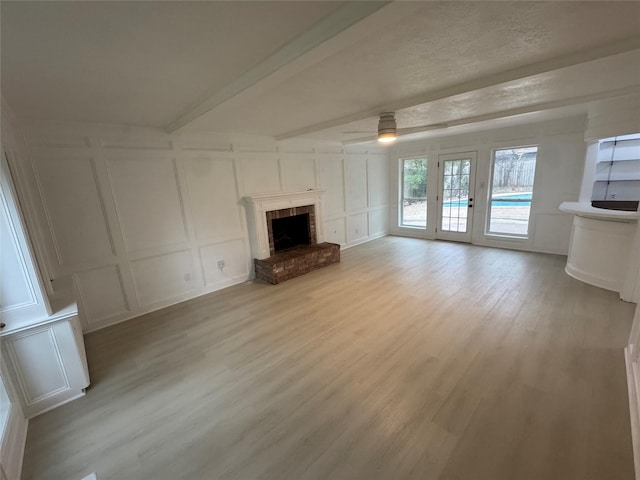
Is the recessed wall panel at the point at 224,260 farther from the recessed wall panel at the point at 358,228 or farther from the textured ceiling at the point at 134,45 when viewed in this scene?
the recessed wall panel at the point at 358,228

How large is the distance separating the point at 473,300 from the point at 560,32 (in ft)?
9.29

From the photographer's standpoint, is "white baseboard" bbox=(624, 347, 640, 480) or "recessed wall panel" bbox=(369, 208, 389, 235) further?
"recessed wall panel" bbox=(369, 208, 389, 235)

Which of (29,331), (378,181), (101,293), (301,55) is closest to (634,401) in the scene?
(301,55)

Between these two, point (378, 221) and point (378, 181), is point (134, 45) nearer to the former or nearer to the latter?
point (378, 181)

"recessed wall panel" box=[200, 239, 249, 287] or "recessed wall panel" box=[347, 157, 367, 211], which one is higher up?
"recessed wall panel" box=[347, 157, 367, 211]

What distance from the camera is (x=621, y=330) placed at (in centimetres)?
271

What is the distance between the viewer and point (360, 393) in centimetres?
210

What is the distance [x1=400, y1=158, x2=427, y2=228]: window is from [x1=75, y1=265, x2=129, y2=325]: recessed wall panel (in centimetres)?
628

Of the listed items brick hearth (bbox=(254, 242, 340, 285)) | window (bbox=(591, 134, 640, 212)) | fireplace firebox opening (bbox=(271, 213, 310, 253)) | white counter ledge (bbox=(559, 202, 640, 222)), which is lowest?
brick hearth (bbox=(254, 242, 340, 285))

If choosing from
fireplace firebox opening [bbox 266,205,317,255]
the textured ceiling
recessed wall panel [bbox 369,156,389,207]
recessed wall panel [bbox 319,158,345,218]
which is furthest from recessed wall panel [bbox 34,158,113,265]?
recessed wall panel [bbox 369,156,389,207]

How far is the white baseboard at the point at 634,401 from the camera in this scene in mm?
1521

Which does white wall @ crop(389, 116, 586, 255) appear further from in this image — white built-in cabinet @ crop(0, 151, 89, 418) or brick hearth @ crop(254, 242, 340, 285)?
white built-in cabinet @ crop(0, 151, 89, 418)

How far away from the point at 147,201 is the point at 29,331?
1957 millimetres

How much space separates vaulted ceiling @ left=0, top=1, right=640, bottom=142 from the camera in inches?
49.0
